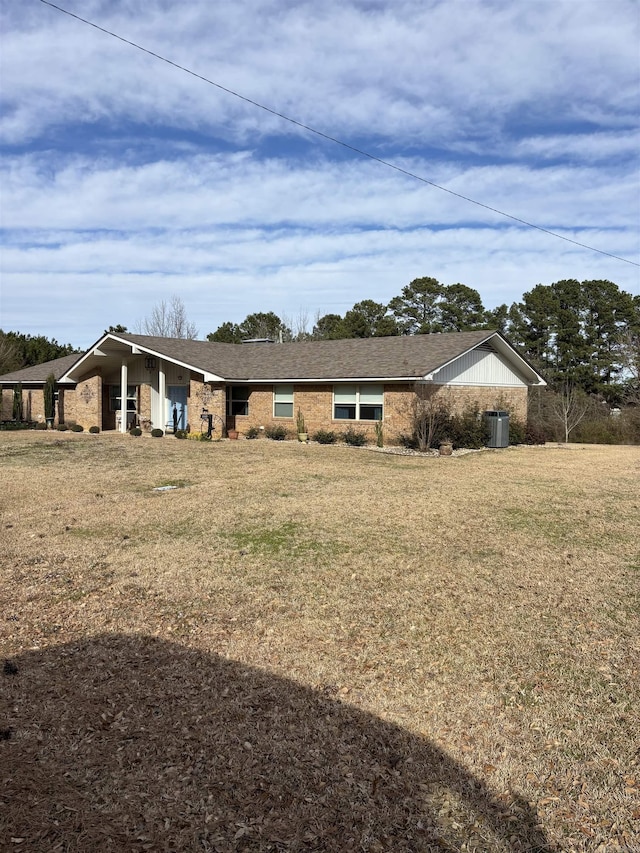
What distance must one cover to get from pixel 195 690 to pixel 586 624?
11.3 feet

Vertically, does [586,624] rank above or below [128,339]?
below

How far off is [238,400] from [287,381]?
10.3ft

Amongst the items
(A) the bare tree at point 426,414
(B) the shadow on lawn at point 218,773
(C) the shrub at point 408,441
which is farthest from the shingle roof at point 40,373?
(B) the shadow on lawn at point 218,773

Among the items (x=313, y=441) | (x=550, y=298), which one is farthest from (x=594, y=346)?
(x=313, y=441)

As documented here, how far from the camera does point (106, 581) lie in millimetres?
6391

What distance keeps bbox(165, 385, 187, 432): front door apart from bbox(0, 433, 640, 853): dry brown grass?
18.4 m

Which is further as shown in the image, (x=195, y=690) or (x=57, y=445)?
(x=57, y=445)

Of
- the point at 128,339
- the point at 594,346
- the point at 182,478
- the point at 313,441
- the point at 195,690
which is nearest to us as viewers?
the point at 195,690

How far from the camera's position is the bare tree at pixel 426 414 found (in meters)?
21.0

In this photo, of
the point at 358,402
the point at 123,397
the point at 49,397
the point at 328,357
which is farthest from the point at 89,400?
the point at 358,402

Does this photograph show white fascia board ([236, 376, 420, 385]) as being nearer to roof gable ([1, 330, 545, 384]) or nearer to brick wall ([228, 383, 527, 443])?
roof gable ([1, 330, 545, 384])

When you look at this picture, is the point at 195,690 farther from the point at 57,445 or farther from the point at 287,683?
the point at 57,445

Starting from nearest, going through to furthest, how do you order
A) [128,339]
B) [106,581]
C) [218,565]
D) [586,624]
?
[586,624] < [106,581] < [218,565] < [128,339]

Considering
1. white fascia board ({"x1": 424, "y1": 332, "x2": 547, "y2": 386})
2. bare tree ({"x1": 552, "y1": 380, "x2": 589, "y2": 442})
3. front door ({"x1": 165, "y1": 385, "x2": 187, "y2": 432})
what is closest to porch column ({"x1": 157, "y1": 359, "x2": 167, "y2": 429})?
front door ({"x1": 165, "y1": 385, "x2": 187, "y2": 432})
